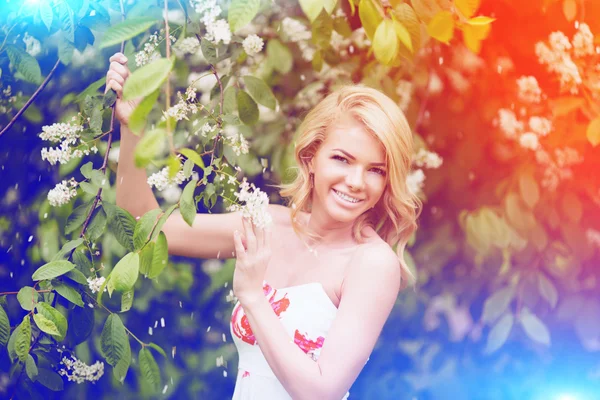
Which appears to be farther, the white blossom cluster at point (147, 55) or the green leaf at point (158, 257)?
the white blossom cluster at point (147, 55)

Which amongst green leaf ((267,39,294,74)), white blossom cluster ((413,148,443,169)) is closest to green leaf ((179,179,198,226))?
green leaf ((267,39,294,74))

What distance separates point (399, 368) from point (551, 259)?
2.03ft

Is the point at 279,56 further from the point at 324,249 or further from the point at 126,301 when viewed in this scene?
the point at 126,301

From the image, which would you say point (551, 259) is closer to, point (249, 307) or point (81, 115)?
point (249, 307)

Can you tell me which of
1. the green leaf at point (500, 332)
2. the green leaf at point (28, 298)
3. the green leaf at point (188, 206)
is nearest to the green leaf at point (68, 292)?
the green leaf at point (28, 298)

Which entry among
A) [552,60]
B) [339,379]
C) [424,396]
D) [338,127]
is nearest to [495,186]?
[552,60]

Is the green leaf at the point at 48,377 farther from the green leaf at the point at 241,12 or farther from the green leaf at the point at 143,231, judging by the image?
the green leaf at the point at 241,12

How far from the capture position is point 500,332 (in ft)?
7.83

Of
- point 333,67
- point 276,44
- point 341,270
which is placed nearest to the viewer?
point 341,270

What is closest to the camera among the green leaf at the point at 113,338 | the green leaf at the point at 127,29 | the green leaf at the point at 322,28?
the green leaf at the point at 127,29

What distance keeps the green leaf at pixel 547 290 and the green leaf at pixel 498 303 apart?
89 mm

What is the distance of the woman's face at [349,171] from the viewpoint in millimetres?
1547

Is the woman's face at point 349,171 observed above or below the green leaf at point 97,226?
below

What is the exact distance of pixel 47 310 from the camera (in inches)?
55.0
